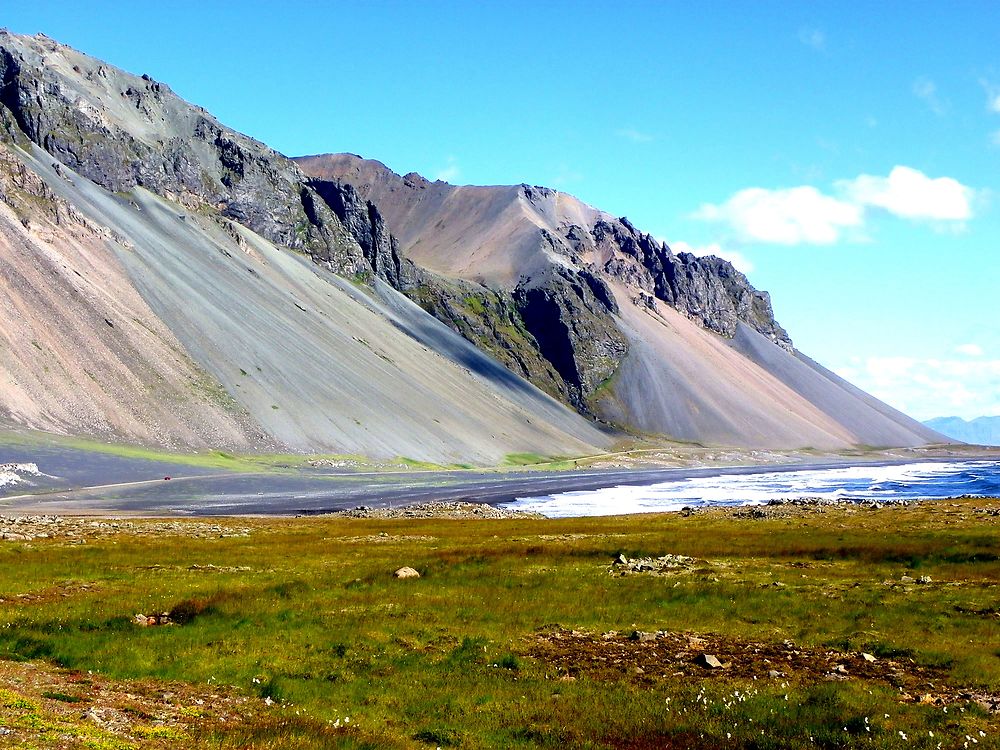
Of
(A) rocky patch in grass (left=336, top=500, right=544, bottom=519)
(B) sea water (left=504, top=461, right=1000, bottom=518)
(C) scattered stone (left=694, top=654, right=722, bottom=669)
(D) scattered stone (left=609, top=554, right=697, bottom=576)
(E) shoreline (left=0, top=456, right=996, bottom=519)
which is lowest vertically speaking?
(E) shoreline (left=0, top=456, right=996, bottom=519)

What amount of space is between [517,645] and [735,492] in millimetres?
113701

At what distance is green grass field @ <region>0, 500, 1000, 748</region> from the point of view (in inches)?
668

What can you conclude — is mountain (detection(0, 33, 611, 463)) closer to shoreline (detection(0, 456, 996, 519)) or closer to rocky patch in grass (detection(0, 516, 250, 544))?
shoreline (detection(0, 456, 996, 519))

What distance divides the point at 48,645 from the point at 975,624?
28186mm

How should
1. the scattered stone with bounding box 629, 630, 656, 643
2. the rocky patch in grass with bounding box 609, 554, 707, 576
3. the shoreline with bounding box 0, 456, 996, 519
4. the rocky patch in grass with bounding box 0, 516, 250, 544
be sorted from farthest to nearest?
1. the shoreline with bounding box 0, 456, 996, 519
2. the rocky patch in grass with bounding box 0, 516, 250, 544
3. the rocky patch in grass with bounding box 609, 554, 707, 576
4. the scattered stone with bounding box 629, 630, 656, 643

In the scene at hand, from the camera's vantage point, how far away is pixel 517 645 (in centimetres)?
2484

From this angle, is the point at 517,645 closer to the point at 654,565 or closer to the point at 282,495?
the point at 654,565

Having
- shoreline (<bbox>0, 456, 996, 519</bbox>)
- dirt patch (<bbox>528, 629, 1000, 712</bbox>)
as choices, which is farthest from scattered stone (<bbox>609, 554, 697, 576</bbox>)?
shoreline (<bbox>0, 456, 996, 519</bbox>)

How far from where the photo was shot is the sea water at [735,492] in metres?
107

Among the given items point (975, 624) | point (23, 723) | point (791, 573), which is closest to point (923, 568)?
point (791, 573)

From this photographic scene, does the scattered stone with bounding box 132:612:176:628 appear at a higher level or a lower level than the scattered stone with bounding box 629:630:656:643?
lower

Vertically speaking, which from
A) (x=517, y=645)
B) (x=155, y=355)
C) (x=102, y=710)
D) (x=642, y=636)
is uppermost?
(x=642, y=636)

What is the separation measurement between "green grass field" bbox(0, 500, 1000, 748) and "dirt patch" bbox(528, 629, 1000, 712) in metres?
0.10

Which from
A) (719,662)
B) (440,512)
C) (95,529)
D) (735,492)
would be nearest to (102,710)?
(719,662)
